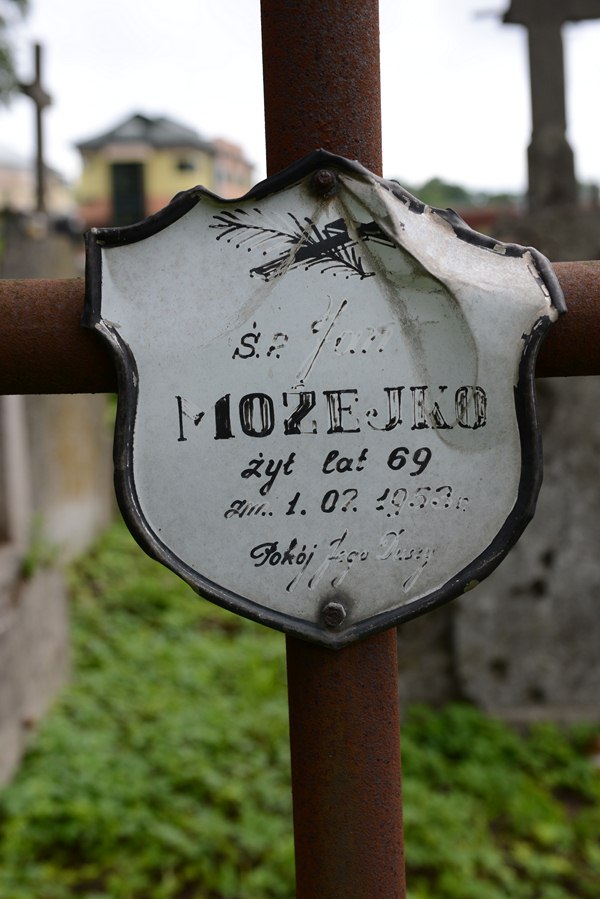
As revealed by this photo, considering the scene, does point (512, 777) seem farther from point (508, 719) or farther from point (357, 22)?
point (357, 22)

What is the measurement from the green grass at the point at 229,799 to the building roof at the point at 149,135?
1242cm

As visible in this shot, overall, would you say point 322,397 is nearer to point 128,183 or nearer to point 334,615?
point 334,615

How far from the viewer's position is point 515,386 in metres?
0.81

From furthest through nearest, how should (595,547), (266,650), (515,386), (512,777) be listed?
(266,650) → (595,547) → (512,777) → (515,386)

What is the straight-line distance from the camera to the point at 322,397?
0.83m

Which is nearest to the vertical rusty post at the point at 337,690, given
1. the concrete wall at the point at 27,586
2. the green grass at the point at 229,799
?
the green grass at the point at 229,799

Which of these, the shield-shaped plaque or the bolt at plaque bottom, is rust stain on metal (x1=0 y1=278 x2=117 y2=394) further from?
the bolt at plaque bottom

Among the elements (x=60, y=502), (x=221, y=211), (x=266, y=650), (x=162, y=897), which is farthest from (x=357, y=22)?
(x=60, y=502)

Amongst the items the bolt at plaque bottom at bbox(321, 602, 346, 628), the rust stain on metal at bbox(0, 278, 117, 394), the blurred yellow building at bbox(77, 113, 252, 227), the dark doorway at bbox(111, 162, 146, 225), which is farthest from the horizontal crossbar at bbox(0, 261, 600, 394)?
the dark doorway at bbox(111, 162, 146, 225)

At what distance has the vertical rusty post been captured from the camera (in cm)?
83

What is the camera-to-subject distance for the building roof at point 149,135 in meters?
15.0

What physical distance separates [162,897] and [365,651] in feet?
6.26

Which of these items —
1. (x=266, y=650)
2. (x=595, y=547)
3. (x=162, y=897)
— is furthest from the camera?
(x=266, y=650)

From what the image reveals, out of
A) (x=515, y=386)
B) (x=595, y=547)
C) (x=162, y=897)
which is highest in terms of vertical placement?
(x=515, y=386)
